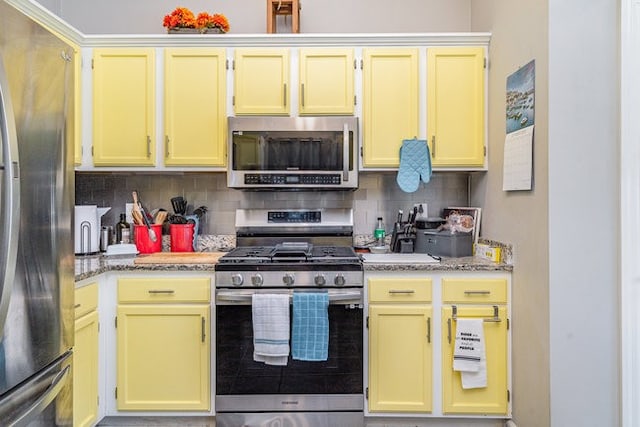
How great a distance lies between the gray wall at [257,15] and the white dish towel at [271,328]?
189 cm

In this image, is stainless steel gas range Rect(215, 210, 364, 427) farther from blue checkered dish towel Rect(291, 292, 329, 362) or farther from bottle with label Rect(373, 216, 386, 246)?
bottle with label Rect(373, 216, 386, 246)

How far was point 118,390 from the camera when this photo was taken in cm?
222

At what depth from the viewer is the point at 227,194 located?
9.61ft

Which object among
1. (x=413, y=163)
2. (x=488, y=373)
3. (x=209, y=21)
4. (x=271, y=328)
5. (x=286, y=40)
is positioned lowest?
(x=488, y=373)

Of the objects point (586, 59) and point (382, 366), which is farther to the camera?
point (382, 366)

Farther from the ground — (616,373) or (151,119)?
(151,119)

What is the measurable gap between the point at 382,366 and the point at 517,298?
762mm

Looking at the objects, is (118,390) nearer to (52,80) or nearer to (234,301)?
(234,301)

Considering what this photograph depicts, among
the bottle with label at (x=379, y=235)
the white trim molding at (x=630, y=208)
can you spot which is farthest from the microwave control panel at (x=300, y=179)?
the white trim molding at (x=630, y=208)

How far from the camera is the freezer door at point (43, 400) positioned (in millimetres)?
1133

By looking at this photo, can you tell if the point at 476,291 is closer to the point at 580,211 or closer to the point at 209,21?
the point at 580,211

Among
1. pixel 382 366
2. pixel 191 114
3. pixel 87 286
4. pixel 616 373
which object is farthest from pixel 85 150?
pixel 616 373

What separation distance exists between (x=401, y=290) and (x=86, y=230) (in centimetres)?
188

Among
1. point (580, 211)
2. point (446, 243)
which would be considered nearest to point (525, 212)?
point (580, 211)
